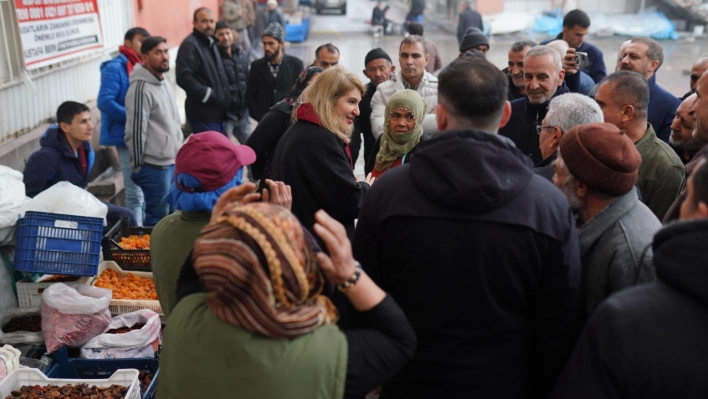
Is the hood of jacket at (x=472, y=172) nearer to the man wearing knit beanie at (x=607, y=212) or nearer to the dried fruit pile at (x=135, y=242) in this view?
the man wearing knit beanie at (x=607, y=212)

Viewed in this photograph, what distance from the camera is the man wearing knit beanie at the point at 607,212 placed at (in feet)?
7.00

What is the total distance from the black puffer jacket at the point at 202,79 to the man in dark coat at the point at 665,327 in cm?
632

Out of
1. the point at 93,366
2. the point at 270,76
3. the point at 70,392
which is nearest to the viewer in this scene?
the point at 70,392

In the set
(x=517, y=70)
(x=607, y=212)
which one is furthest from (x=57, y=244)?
(x=517, y=70)

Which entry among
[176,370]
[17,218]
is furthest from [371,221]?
[17,218]

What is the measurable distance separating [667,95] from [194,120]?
5.20m

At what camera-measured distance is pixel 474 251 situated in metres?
1.98

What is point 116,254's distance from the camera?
4.95m

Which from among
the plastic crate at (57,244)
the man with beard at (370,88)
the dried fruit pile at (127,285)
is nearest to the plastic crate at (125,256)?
the dried fruit pile at (127,285)

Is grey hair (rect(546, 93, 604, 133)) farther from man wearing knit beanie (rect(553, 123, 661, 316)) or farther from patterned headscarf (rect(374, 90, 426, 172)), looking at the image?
patterned headscarf (rect(374, 90, 426, 172))

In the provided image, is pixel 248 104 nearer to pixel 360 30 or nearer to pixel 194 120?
pixel 194 120

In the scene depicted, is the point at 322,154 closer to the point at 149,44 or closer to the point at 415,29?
the point at 149,44

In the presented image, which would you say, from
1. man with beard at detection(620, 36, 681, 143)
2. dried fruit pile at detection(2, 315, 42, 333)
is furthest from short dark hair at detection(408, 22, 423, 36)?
dried fruit pile at detection(2, 315, 42, 333)

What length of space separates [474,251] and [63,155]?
4.38 metres
